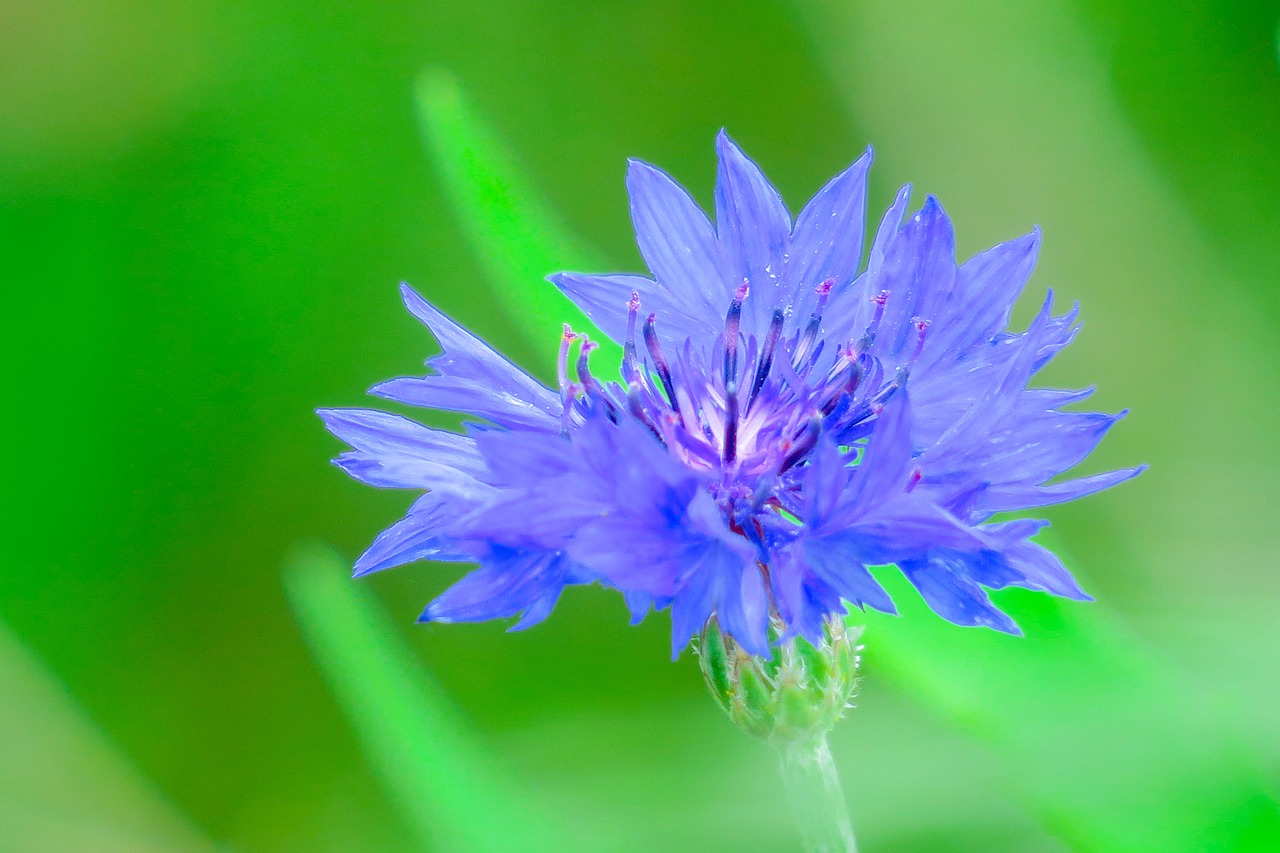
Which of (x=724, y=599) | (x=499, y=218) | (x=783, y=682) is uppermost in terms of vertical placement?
(x=499, y=218)

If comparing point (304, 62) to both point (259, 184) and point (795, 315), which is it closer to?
point (259, 184)

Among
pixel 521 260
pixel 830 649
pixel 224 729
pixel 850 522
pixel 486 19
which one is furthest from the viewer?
pixel 486 19

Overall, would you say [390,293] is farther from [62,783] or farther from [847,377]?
[847,377]

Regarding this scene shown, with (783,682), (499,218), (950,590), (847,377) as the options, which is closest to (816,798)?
(783,682)

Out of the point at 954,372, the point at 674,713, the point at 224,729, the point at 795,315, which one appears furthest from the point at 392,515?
the point at 954,372

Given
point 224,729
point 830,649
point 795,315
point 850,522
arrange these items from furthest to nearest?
point 224,729, point 795,315, point 830,649, point 850,522

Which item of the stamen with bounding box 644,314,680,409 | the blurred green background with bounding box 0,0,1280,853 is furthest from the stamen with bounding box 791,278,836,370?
the blurred green background with bounding box 0,0,1280,853

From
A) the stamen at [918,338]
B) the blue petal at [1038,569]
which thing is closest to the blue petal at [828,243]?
the stamen at [918,338]
